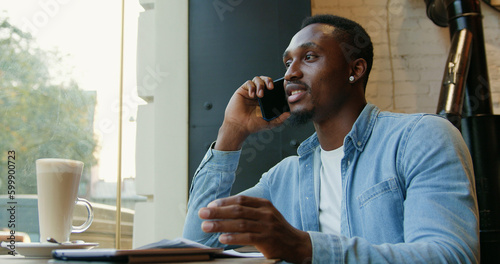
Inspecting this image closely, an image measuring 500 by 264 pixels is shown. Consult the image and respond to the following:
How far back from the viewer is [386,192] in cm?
112

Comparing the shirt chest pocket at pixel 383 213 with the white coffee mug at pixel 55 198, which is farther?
the shirt chest pocket at pixel 383 213

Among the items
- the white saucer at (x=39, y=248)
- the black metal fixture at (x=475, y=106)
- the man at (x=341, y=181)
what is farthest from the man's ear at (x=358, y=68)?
the white saucer at (x=39, y=248)

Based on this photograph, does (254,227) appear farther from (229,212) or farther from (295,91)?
(295,91)

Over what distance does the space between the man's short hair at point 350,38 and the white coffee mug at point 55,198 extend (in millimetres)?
962

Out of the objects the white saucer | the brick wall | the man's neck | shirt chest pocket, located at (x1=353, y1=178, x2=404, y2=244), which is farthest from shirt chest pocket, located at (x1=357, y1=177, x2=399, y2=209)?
the brick wall

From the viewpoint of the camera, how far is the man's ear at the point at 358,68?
1530 millimetres

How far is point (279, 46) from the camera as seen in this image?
2031 mm

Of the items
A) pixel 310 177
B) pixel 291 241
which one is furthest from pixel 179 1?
pixel 291 241

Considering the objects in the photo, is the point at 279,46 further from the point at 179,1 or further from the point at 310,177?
the point at 310,177

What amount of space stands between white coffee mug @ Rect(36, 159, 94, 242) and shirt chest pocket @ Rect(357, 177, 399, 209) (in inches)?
26.5

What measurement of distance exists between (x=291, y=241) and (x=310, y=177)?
619 millimetres

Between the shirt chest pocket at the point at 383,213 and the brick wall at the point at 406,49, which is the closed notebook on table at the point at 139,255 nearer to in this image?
the shirt chest pocket at the point at 383,213

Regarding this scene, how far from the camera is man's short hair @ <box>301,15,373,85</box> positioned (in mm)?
1528

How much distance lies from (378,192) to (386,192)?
0.02 m
